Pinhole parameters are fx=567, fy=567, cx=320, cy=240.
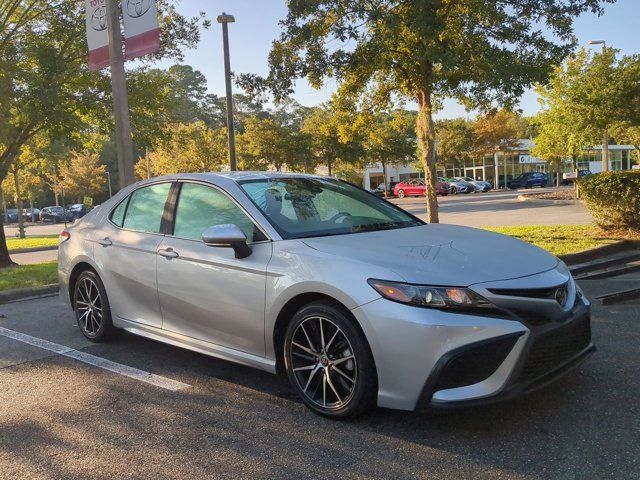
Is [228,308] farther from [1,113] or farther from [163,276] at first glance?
[1,113]

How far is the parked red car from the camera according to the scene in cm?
4503

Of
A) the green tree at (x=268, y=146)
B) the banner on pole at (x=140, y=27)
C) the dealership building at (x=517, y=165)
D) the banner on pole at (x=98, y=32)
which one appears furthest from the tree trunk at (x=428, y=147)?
the dealership building at (x=517, y=165)

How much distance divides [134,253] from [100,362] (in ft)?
3.25

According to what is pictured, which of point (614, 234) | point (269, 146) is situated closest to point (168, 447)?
point (614, 234)

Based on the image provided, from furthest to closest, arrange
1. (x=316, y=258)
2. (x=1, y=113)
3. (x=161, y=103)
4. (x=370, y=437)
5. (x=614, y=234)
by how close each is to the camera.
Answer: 1. (x=161, y=103)
2. (x=1, y=113)
3. (x=614, y=234)
4. (x=316, y=258)
5. (x=370, y=437)

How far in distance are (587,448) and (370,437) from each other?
112 centimetres

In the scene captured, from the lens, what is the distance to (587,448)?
2.91 meters

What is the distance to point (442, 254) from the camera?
133 inches

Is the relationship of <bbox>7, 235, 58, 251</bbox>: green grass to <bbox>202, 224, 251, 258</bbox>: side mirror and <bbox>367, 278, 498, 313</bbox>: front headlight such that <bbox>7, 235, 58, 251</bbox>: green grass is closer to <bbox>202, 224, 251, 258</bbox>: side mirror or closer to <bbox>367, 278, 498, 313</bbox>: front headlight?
<bbox>202, 224, 251, 258</bbox>: side mirror

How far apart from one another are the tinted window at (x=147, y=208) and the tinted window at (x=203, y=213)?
0.83ft

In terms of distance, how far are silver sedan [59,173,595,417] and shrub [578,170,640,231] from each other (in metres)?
7.14

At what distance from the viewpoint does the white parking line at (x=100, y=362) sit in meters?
4.20

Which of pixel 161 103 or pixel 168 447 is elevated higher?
pixel 161 103

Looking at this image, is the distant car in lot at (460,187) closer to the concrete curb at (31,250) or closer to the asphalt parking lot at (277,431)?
the concrete curb at (31,250)
